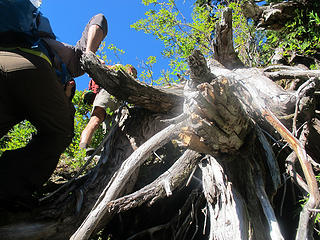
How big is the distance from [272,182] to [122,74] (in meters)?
1.92

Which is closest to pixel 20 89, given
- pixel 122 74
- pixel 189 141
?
pixel 122 74

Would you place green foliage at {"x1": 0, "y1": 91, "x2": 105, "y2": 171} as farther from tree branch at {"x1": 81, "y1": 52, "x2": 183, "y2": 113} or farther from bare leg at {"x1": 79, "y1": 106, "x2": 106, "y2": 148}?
tree branch at {"x1": 81, "y1": 52, "x2": 183, "y2": 113}

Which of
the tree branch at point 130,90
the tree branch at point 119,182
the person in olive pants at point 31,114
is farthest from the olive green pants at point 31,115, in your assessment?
the tree branch at point 119,182

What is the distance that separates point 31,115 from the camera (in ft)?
6.97

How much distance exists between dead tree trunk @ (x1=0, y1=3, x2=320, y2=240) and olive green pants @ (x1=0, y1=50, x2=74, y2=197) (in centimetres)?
35

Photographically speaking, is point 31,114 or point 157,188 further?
point 157,188

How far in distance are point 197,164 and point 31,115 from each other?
1705mm

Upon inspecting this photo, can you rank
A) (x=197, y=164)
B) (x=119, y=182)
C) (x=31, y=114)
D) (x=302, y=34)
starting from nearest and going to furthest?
(x=119, y=182), (x=31, y=114), (x=197, y=164), (x=302, y=34)

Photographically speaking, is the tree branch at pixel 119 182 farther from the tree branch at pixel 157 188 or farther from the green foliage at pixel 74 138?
the green foliage at pixel 74 138

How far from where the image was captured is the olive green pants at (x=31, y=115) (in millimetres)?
1960

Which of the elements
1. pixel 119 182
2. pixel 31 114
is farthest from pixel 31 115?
pixel 119 182

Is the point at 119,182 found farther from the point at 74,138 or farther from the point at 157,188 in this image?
the point at 74,138

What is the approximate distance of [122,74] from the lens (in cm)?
278

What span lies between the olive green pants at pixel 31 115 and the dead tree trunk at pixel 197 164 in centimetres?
35
